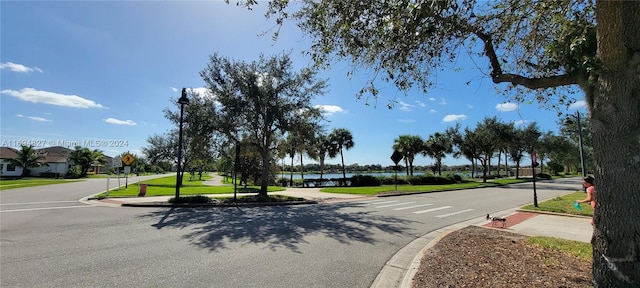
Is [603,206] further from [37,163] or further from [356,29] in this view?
[37,163]

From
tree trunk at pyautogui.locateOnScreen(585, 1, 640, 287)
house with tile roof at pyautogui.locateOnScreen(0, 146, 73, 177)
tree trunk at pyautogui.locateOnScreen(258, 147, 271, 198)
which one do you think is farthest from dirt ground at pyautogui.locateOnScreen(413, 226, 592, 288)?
house with tile roof at pyautogui.locateOnScreen(0, 146, 73, 177)

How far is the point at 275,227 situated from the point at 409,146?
3574 cm

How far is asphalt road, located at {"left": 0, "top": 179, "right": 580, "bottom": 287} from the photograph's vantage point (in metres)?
4.89

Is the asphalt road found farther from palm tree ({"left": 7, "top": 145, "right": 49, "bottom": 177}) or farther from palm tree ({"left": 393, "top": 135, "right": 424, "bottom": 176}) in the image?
palm tree ({"left": 7, "top": 145, "right": 49, "bottom": 177})

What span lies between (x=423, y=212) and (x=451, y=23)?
9.30 meters

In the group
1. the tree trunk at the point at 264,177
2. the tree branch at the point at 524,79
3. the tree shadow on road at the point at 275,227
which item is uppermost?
the tree branch at the point at 524,79

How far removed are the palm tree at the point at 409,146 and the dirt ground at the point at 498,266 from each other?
118 ft

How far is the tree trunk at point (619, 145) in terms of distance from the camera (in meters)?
3.42

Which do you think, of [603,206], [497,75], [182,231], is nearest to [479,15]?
[497,75]

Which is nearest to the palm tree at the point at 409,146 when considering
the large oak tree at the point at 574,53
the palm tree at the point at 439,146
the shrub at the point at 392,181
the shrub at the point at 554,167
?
the palm tree at the point at 439,146

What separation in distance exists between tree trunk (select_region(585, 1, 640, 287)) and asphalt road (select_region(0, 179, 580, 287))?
3.08 m

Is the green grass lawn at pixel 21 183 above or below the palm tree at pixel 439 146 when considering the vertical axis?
below

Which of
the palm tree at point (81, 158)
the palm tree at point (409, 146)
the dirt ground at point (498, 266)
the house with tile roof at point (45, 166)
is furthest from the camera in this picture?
the palm tree at point (81, 158)

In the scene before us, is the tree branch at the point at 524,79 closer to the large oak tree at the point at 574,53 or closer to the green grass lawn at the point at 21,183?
the large oak tree at the point at 574,53
